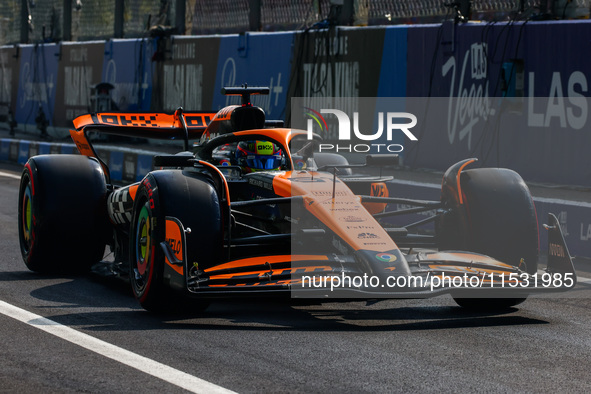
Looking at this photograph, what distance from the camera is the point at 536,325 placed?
673 centimetres

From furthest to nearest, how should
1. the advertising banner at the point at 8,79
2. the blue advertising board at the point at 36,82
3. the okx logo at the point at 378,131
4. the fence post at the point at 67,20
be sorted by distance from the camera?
1. the advertising banner at the point at 8,79
2. the fence post at the point at 67,20
3. the blue advertising board at the point at 36,82
4. the okx logo at the point at 378,131

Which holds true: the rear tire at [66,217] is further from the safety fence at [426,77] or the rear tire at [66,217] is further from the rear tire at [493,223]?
the safety fence at [426,77]

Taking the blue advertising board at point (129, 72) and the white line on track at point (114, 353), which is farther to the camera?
the blue advertising board at point (129, 72)

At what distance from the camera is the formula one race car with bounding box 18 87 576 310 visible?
650cm

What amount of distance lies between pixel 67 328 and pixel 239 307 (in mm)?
1299

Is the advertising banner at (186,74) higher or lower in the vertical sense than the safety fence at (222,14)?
lower

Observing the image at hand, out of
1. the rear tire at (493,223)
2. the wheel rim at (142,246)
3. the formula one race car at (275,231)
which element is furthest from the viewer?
the rear tire at (493,223)

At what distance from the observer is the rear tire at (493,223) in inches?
283

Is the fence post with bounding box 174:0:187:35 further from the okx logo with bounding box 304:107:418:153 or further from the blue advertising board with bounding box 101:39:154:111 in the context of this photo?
the okx logo with bounding box 304:107:418:153

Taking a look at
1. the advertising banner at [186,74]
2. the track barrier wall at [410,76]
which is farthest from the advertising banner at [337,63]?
the advertising banner at [186,74]

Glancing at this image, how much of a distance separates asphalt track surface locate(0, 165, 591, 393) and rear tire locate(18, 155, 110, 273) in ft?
2.56

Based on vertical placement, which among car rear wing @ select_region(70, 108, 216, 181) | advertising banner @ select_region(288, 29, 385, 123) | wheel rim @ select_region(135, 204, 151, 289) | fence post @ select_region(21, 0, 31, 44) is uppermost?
fence post @ select_region(21, 0, 31, 44)

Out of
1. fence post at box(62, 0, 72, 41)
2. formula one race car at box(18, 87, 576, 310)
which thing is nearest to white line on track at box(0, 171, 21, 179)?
formula one race car at box(18, 87, 576, 310)

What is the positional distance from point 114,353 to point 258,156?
3049 millimetres
